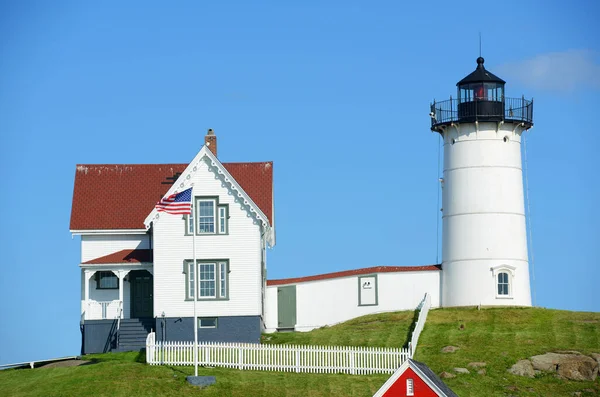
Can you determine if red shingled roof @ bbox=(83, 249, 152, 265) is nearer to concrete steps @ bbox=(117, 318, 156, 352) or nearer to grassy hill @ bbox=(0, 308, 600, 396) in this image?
concrete steps @ bbox=(117, 318, 156, 352)

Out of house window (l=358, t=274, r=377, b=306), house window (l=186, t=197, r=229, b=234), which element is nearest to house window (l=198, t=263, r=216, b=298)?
house window (l=186, t=197, r=229, b=234)

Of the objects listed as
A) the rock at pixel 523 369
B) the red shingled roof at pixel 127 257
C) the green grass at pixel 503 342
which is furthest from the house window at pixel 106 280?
the rock at pixel 523 369

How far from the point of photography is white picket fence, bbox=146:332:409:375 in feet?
159

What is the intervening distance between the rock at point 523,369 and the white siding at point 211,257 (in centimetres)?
1126

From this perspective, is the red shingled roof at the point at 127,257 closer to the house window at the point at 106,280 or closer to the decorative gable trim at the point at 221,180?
the house window at the point at 106,280

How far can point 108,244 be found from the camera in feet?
190

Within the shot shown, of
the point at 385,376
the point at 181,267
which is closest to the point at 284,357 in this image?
the point at 385,376

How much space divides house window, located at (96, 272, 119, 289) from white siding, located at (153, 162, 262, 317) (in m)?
3.33

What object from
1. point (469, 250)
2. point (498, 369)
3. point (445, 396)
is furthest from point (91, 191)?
point (445, 396)

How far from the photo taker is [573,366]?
159ft

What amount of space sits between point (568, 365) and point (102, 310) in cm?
1956

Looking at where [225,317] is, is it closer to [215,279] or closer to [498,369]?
[215,279]

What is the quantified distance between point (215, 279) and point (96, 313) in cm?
555

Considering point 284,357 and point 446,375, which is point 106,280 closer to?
point 284,357
